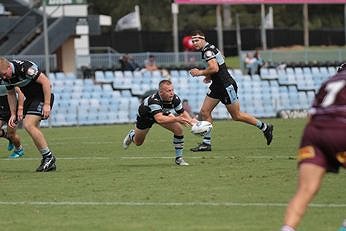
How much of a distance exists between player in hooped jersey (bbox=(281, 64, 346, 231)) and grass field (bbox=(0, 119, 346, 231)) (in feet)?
4.73

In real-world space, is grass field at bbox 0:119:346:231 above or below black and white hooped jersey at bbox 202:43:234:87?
below

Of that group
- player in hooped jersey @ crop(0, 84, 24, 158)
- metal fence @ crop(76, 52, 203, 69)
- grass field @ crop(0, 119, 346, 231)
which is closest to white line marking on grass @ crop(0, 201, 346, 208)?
grass field @ crop(0, 119, 346, 231)

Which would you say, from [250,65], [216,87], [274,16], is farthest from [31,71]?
[274,16]

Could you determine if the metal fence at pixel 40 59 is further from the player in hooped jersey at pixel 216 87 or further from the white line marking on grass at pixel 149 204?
the white line marking on grass at pixel 149 204

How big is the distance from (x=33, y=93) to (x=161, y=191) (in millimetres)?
3777

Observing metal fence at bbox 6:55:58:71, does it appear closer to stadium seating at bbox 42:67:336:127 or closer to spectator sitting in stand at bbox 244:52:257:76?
stadium seating at bbox 42:67:336:127

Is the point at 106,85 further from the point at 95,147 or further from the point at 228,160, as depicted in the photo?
the point at 228,160

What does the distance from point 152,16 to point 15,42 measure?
973 inches

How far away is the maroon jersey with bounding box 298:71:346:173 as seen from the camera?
8.92 metres

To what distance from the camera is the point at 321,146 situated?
8.95 m

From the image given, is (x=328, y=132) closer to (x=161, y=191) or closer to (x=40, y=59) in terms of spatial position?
(x=161, y=191)

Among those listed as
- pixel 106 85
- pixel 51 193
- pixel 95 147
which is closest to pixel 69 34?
pixel 106 85

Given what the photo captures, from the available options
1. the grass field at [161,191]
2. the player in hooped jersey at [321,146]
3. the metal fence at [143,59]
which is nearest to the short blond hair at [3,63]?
the grass field at [161,191]

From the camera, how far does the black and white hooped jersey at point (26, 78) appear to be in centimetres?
1617
